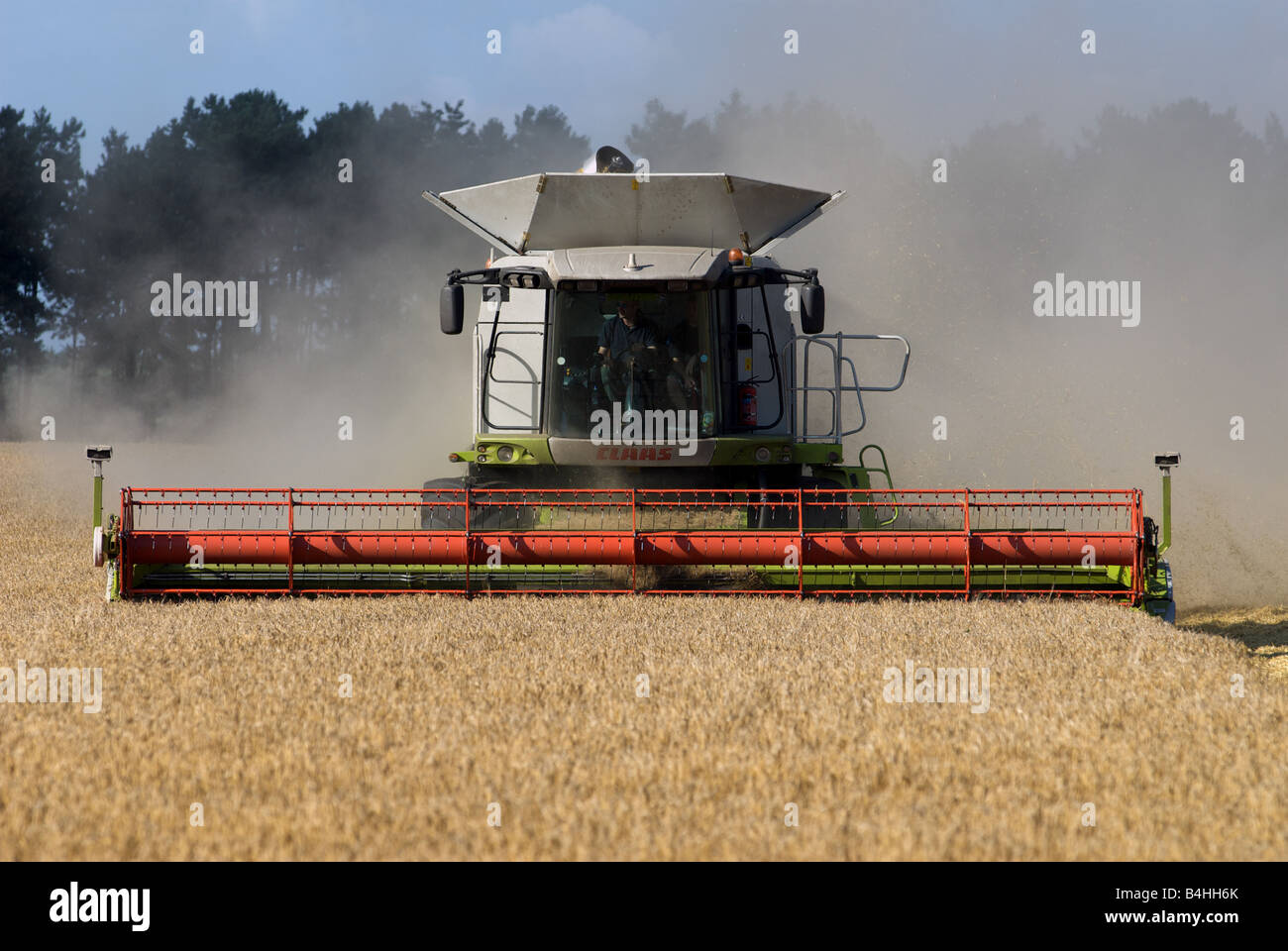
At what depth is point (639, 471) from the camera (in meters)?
8.03

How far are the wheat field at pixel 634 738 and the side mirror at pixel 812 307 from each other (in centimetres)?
197

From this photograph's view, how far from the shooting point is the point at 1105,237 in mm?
22797

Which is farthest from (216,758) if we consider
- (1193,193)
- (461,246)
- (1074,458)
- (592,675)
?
(461,246)

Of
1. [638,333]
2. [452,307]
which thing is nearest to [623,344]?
[638,333]

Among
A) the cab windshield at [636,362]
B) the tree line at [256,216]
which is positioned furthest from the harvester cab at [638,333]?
the tree line at [256,216]

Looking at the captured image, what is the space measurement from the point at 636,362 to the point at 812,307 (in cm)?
114

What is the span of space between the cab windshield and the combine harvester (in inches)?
0.5

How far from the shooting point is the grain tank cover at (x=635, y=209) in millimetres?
7855

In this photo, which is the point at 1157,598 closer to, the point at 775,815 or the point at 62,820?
the point at 775,815

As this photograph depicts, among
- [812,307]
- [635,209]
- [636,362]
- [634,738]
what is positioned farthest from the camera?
[635,209]

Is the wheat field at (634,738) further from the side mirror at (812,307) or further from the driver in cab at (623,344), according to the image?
the side mirror at (812,307)

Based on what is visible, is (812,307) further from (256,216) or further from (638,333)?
(256,216)

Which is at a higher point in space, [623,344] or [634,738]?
[623,344]

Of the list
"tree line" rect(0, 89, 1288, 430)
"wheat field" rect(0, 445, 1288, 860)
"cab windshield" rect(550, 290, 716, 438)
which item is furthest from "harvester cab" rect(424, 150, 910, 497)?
"tree line" rect(0, 89, 1288, 430)
